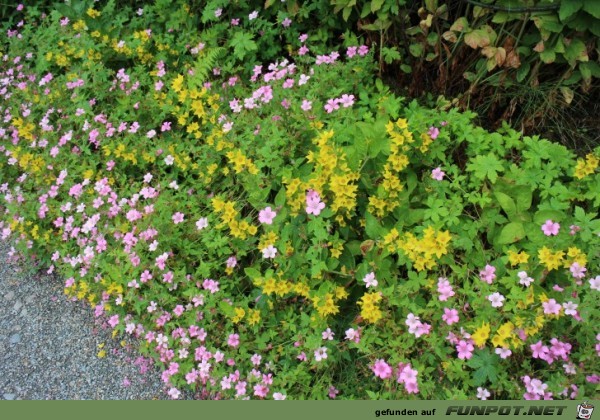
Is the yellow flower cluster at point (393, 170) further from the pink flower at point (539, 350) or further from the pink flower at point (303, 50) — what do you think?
the pink flower at point (303, 50)

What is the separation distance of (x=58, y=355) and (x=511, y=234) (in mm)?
2355

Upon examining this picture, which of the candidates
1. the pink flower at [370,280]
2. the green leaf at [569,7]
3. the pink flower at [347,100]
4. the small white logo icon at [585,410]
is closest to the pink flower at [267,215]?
the pink flower at [370,280]

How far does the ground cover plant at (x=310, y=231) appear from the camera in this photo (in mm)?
2090

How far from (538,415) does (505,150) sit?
1.21 metres

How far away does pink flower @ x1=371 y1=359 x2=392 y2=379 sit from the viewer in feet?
6.79

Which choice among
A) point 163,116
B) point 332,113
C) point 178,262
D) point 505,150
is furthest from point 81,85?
point 505,150

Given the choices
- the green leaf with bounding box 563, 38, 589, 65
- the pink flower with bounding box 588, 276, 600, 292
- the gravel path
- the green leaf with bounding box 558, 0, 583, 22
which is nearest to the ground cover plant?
the pink flower with bounding box 588, 276, 600, 292

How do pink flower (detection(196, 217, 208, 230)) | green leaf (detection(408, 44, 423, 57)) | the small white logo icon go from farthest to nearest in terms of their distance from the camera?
green leaf (detection(408, 44, 423, 57)) < pink flower (detection(196, 217, 208, 230)) < the small white logo icon

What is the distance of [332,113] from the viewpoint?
272 cm

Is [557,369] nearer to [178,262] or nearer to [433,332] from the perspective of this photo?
[433,332]

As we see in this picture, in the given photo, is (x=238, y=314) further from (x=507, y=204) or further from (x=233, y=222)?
(x=507, y=204)

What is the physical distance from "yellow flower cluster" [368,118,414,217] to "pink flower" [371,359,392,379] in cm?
67

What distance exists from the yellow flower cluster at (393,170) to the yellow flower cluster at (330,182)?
0.40 feet

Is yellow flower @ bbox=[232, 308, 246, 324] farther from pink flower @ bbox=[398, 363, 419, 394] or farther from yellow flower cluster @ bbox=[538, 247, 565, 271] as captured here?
yellow flower cluster @ bbox=[538, 247, 565, 271]
